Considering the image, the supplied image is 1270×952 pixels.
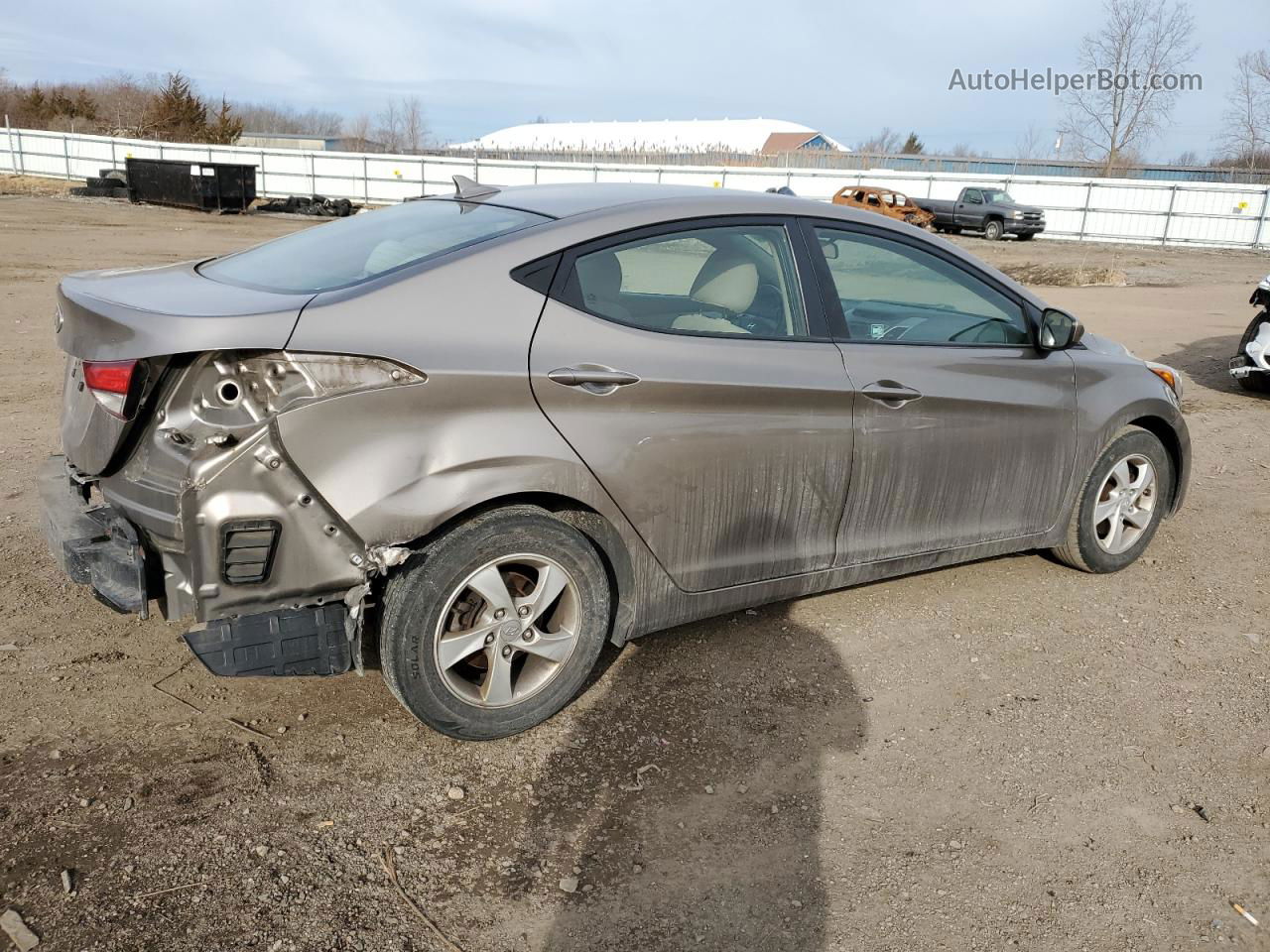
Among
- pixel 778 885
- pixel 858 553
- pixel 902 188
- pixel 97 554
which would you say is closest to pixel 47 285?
pixel 97 554

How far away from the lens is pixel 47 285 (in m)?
13.1

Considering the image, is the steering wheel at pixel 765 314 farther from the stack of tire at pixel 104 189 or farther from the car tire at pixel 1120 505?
the stack of tire at pixel 104 189

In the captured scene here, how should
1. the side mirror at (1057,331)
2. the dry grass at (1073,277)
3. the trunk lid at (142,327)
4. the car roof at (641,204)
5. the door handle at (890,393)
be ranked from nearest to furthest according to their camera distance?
1. the trunk lid at (142,327)
2. the car roof at (641,204)
3. the door handle at (890,393)
4. the side mirror at (1057,331)
5. the dry grass at (1073,277)

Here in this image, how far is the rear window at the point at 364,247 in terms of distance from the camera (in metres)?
3.36

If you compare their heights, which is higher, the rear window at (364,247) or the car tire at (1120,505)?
the rear window at (364,247)

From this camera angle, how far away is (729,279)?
12.5 ft

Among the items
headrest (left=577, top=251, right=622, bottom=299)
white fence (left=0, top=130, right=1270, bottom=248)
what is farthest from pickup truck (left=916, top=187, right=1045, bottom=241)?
headrest (left=577, top=251, right=622, bottom=299)

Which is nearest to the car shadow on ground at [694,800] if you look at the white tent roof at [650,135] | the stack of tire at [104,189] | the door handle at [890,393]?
the door handle at [890,393]

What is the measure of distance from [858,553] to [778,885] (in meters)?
1.57

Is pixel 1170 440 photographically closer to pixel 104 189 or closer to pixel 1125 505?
pixel 1125 505

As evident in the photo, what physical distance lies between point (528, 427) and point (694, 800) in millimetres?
1238

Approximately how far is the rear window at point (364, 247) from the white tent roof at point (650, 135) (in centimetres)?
7239

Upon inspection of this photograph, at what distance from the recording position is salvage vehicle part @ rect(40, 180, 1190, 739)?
9.60 ft

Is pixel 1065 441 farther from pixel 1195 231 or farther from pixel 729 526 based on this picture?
pixel 1195 231
